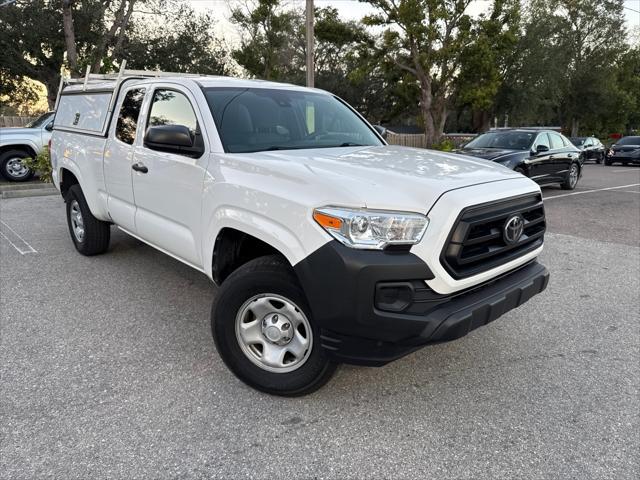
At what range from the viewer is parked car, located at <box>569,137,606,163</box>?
22.4 meters

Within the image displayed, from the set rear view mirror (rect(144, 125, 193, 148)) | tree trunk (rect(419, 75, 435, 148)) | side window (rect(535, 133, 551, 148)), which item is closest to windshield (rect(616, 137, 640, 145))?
tree trunk (rect(419, 75, 435, 148))

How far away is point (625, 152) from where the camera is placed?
22391 millimetres

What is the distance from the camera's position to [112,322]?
380cm

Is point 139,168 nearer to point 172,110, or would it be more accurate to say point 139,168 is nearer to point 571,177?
point 172,110

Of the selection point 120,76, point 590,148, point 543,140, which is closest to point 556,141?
point 543,140

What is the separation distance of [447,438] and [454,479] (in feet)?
0.96

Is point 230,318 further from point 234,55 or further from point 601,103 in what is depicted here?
point 601,103

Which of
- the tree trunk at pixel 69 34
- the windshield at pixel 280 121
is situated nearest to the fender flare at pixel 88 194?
the windshield at pixel 280 121

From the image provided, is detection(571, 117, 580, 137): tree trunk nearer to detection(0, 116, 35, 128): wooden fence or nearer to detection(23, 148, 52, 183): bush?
detection(0, 116, 35, 128): wooden fence

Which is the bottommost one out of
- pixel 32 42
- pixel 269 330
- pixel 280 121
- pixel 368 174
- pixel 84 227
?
pixel 269 330

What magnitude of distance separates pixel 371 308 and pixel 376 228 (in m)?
0.39

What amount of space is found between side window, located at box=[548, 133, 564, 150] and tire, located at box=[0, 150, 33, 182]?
41.3 ft

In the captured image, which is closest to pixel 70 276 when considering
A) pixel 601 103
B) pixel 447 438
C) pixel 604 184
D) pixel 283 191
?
pixel 283 191

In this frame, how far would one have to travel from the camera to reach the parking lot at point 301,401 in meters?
2.30
